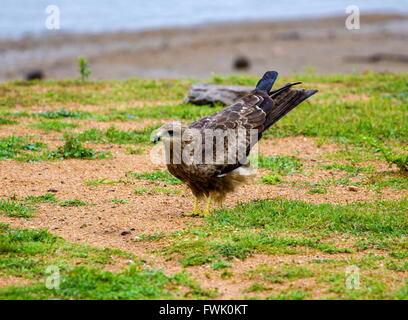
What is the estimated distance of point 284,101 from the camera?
8.49 meters

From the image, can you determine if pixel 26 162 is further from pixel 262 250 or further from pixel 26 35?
pixel 26 35

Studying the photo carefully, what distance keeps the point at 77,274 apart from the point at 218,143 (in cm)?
269

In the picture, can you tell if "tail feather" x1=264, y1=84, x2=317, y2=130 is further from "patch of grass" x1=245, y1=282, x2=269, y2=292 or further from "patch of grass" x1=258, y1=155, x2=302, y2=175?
"patch of grass" x1=245, y1=282, x2=269, y2=292

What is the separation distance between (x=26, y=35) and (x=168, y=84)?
13127 millimetres

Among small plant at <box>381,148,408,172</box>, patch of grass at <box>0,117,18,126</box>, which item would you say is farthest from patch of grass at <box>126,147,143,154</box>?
small plant at <box>381,148,408,172</box>

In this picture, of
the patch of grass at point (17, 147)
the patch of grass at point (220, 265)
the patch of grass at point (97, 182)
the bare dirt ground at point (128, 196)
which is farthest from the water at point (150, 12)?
the patch of grass at point (220, 265)

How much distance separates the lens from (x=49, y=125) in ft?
36.6

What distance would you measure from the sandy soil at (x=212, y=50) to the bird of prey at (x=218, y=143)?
11619 mm

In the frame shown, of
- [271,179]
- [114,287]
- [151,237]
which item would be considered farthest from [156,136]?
[271,179]

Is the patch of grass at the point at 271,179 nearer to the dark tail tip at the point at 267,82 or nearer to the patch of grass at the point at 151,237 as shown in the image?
the dark tail tip at the point at 267,82

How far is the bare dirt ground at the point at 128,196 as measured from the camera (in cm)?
652

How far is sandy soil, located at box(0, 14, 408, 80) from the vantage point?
68.3ft

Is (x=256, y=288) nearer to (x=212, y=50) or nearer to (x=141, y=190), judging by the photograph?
(x=141, y=190)

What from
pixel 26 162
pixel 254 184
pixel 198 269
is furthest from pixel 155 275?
pixel 26 162
